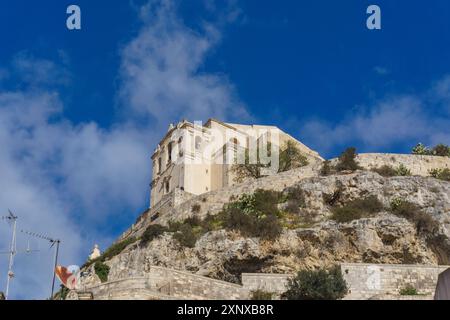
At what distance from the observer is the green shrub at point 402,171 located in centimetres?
3753

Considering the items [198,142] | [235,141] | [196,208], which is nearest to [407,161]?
[196,208]

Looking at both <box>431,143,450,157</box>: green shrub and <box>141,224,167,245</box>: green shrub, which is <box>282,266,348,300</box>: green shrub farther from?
<box>431,143,450,157</box>: green shrub

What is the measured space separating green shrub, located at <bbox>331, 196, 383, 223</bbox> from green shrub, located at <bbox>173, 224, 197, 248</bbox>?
6.21m

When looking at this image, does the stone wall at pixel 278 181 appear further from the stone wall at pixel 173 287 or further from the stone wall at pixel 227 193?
the stone wall at pixel 173 287

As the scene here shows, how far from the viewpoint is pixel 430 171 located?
3884 cm

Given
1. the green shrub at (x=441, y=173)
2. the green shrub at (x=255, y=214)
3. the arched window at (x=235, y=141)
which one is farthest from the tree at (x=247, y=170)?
the green shrub at (x=441, y=173)

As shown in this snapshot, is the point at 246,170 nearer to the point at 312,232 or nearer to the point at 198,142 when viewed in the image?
the point at 198,142

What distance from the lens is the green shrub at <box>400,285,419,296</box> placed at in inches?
906

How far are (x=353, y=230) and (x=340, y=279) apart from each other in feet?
25.1

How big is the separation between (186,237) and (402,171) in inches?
491

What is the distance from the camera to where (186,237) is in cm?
3206

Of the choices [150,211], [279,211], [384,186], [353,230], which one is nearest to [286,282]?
[353,230]

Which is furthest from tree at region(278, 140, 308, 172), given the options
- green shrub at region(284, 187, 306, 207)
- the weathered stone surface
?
the weathered stone surface
